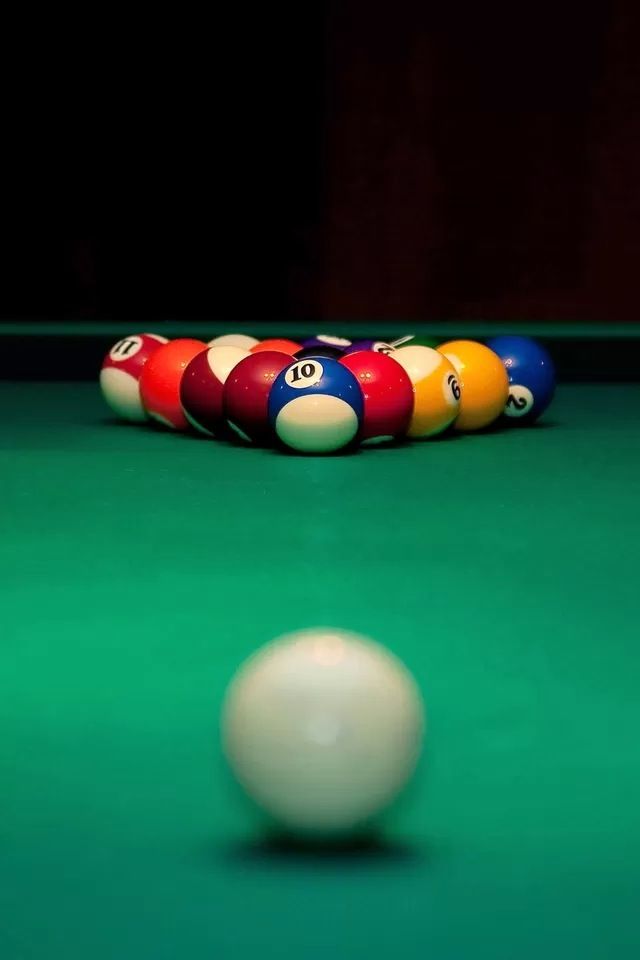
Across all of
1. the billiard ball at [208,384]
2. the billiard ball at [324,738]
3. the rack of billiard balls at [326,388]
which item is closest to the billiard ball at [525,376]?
the rack of billiard balls at [326,388]

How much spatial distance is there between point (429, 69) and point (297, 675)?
823 centimetres

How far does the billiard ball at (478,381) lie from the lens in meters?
4.64

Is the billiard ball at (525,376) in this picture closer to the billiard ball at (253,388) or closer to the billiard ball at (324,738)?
the billiard ball at (253,388)

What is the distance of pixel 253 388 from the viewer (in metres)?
4.25

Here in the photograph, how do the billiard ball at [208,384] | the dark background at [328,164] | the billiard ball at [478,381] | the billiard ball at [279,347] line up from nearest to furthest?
1. the billiard ball at [208,384]
2. the billiard ball at [478,381]
3. the billiard ball at [279,347]
4. the dark background at [328,164]

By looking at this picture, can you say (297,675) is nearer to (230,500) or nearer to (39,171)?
(230,500)

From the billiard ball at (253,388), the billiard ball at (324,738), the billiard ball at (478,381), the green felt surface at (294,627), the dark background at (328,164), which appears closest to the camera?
the green felt surface at (294,627)

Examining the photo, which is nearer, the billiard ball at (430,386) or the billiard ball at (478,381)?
the billiard ball at (430,386)

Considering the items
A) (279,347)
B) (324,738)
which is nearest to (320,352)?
(279,347)

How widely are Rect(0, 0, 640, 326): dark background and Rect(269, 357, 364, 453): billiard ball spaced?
476 cm

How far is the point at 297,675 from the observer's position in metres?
1.47

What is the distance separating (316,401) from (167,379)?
2.49 feet

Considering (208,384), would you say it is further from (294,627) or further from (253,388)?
(294,627)

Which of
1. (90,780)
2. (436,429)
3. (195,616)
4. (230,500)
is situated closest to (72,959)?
(90,780)
